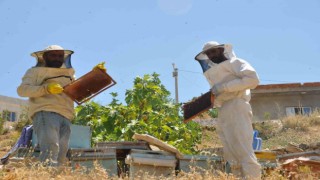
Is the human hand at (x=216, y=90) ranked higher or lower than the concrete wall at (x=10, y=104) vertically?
lower

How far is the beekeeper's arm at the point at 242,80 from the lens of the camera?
5660mm

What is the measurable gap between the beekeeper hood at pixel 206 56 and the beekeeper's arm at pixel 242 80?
1.07 feet

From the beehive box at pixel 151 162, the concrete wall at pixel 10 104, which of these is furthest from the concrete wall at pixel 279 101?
the concrete wall at pixel 10 104

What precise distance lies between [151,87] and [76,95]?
310cm

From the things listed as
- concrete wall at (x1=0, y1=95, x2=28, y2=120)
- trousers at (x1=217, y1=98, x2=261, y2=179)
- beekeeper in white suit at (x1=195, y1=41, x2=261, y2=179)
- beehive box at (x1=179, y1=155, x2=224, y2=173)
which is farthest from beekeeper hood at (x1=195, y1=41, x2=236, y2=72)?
concrete wall at (x1=0, y1=95, x2=28, y2=120)

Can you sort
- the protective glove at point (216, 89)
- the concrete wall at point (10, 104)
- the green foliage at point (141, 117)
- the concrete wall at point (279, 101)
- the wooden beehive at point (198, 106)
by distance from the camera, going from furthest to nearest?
the concrete wall at point (10, 104) → the concrete wall at point (279, 101) → the green foliage at point (141, 117) → the wooden beehive at point (198, 106) → the protective glove at point (216, 89)

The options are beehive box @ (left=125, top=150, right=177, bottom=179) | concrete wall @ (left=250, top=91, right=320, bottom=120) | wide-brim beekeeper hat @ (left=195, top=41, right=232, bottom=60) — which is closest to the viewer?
beehive box @ (left=125, top=150, right=177, bottom=179)

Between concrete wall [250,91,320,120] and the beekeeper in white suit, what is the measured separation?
16.5 metres

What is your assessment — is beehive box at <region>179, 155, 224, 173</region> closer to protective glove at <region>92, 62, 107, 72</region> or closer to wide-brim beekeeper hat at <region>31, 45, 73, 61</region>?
protective glove at <region>92, 62, 107, 72</region>

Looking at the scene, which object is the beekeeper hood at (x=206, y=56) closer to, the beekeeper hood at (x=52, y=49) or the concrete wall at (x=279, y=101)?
the beekeeper hood at (x=52, y=49)

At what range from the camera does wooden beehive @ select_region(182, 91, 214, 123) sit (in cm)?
587

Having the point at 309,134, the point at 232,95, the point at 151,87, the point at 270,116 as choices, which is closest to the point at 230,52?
the point at 232,95

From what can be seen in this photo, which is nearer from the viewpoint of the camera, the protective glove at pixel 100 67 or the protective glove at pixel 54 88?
the protective glove at pixel 54 88

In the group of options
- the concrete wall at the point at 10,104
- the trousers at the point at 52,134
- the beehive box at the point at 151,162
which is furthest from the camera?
the concrete wall at the point at 10,104
